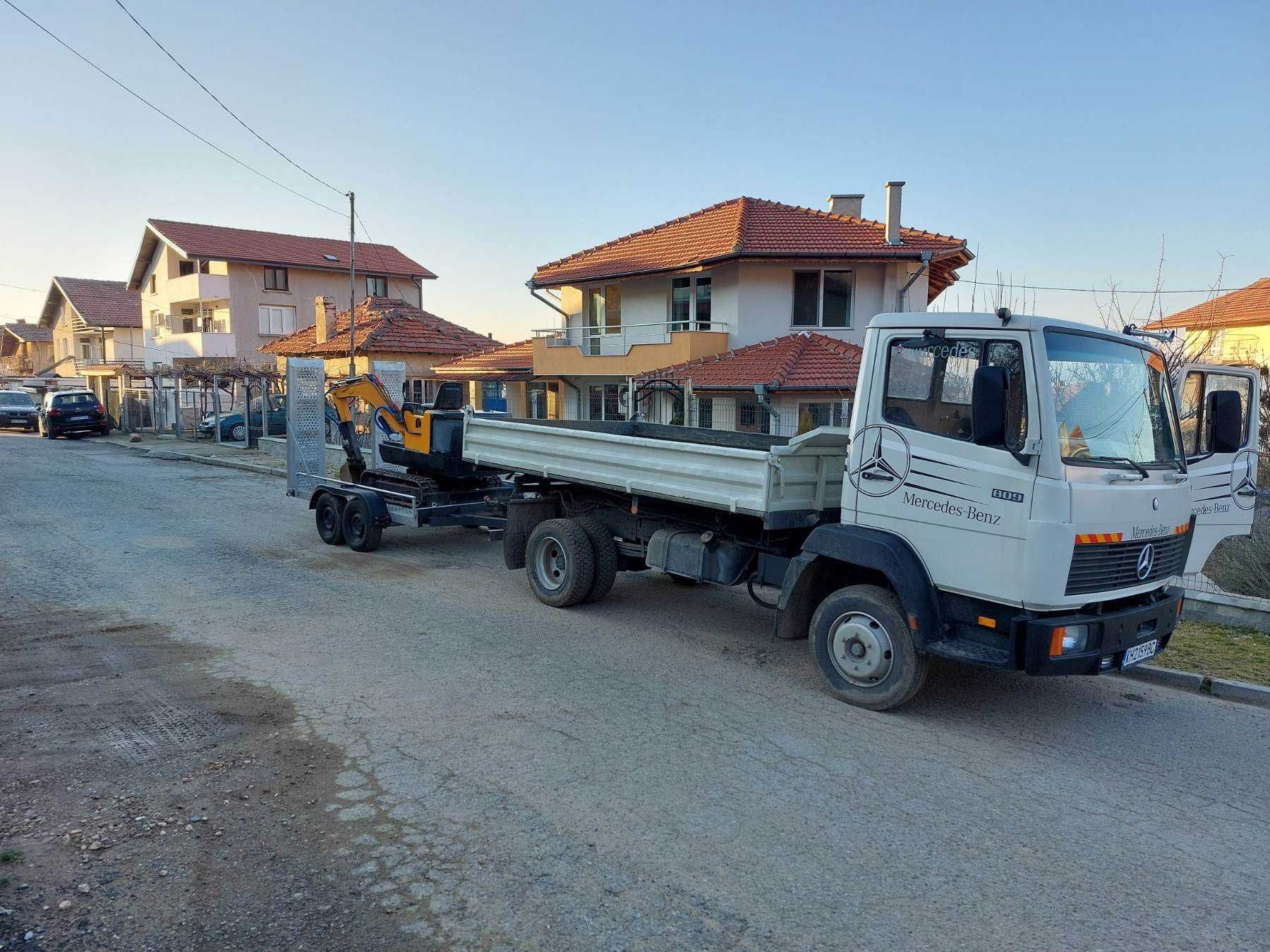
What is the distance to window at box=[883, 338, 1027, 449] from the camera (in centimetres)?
522

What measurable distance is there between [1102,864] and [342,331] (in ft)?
108

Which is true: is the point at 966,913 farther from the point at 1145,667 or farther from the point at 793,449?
the point at 1145,667

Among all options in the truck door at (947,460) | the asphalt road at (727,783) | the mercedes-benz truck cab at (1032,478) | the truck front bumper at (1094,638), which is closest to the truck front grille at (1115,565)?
the mercedes-benz truck cab at (1032,478)

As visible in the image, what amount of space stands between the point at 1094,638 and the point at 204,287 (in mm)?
43200

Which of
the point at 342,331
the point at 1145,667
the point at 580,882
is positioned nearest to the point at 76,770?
the point at 580,882

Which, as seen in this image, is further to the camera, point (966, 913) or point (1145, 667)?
point (1145, 667)

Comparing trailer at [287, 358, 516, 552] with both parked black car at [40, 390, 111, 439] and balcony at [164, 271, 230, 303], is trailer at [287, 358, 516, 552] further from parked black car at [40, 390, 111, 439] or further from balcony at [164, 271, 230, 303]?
balcony at [164, 271, 230, 303]

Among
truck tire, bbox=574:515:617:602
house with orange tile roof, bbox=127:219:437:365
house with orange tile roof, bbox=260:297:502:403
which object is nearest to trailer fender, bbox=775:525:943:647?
truck tire, bbox=574:515:617:602

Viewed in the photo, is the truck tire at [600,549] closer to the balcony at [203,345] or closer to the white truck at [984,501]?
the white truck at [984,501]

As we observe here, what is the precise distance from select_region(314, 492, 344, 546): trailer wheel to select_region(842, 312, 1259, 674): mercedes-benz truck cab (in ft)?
25.2

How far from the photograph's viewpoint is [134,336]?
2013 inches

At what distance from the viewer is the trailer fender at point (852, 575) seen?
560 centimetres

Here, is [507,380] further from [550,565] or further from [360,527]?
[550,565]

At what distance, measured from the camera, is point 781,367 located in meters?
19.9
